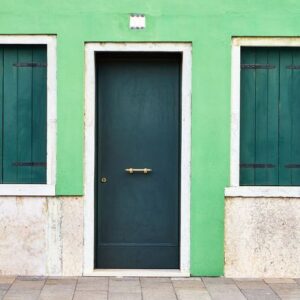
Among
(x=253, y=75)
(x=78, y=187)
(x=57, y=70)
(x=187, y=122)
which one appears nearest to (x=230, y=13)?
(x=253, y=75)

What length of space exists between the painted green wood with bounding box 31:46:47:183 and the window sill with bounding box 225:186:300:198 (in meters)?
2.20

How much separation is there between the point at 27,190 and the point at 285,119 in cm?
314

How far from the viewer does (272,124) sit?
9016mm

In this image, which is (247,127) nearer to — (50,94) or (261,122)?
(261,122)

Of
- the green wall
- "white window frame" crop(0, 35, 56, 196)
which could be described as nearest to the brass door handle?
the green wall

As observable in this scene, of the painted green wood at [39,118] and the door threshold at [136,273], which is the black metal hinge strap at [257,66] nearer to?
the painted green wood at [39,118]

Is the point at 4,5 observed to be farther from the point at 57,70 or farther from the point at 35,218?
the point at 35,218

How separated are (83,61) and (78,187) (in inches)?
57.4

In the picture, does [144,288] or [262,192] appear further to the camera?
[262,192]

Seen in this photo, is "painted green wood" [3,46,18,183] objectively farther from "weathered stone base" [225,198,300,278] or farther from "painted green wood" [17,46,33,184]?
"weathered stone base" [225,198,300,278]

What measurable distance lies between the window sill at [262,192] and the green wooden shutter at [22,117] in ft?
7.30

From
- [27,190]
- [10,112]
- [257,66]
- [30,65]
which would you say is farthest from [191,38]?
[27,190]

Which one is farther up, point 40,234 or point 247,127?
point 247,127

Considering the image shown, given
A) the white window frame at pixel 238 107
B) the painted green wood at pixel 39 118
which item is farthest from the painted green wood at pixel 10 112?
the white window frame at pixel 238 107
